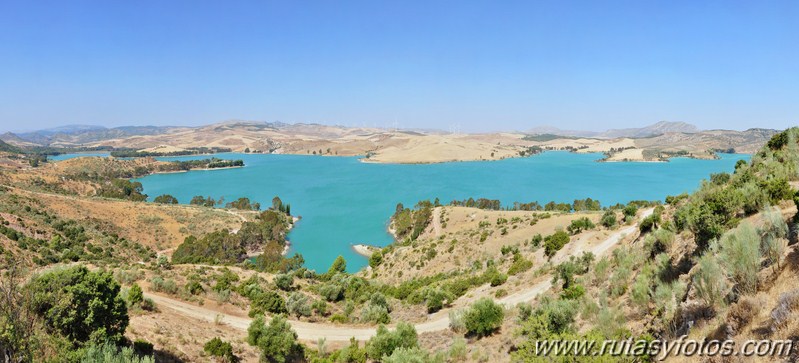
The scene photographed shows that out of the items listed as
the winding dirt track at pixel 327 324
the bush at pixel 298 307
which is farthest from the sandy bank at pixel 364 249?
the winding dirt track at pixel 327 324

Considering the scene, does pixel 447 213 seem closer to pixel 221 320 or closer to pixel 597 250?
pixel 597 250

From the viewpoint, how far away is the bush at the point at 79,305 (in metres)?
11.6

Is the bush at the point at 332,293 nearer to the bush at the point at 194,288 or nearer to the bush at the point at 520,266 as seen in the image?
the bush at the point at 194,288

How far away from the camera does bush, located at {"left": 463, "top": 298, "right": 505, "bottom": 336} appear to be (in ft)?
53.5

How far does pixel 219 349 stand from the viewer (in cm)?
1595

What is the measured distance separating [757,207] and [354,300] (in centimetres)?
2388

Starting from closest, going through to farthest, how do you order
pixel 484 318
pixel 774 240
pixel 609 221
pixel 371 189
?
pixel 774 240, pixel 484 318, pixel 609 221, pixel 371 189

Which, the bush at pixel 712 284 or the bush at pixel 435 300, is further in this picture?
the bush at pixel 435 300

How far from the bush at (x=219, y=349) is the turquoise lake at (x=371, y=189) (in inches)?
1880

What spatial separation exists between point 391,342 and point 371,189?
124586 millimetres

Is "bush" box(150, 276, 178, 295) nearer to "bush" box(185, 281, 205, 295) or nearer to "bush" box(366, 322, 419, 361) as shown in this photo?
"bush" box(185, 281, 205, 295)

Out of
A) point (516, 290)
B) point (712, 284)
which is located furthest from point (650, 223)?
point (712, 284)

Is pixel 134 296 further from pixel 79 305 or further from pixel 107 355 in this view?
pixel 107 355

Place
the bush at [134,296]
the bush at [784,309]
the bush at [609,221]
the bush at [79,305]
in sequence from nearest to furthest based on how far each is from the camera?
the bush at [784,309], the bush at [79,305], the bush at [134,296], the bush at [609,221]
